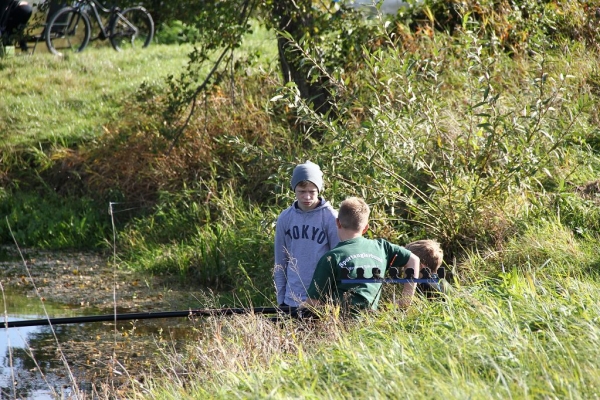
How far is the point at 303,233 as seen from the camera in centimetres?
618

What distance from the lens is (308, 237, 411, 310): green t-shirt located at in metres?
5.31

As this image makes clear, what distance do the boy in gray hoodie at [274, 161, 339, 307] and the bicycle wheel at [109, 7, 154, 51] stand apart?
12.5m

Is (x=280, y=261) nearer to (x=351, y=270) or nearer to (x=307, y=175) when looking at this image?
(x=307, y=175)

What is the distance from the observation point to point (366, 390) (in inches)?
162

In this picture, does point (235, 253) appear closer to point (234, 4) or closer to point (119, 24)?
point (234, 4)

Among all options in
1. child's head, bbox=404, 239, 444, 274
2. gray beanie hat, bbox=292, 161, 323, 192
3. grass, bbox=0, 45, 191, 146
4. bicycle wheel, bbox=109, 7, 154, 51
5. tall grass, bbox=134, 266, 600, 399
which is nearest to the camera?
tall grass, bbox=134, 266, 600, 399

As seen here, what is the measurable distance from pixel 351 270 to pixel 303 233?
96 centimetres

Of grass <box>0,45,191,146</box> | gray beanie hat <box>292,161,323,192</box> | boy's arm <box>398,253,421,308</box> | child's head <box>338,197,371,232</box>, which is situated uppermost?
gray beanie hat <box>292,161,323,192</box>

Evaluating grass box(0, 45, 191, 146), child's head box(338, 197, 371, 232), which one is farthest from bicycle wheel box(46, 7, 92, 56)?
child's head box(338, 197, 371, 232)

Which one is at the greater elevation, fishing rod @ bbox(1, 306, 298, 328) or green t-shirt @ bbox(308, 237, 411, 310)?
green t-shirt @ bbox(308, 237, 411, 310)

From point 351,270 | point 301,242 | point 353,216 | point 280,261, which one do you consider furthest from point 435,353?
point 280,261

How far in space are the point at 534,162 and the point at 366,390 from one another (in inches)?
147

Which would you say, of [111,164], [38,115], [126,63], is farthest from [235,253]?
[126,63]

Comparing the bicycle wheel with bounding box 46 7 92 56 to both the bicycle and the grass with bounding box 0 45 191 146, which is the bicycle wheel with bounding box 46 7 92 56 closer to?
the bicycle
